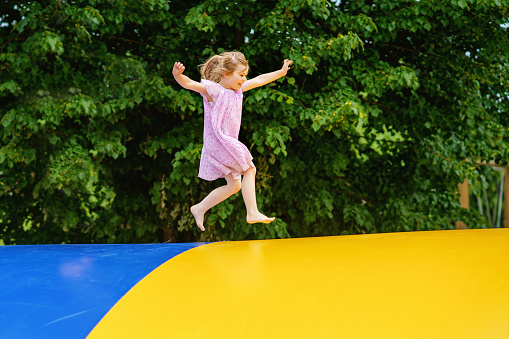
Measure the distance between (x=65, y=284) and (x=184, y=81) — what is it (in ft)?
5.02

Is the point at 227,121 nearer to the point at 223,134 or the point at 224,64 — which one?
the point at 223,134

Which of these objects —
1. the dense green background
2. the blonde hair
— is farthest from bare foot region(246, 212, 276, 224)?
the dense green background

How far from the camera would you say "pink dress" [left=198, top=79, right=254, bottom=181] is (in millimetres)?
3469

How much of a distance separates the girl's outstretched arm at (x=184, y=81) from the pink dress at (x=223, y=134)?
30mm

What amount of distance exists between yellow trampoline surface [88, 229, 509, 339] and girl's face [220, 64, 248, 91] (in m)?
1.22

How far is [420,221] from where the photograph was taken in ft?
21.3

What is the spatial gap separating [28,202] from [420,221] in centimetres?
462

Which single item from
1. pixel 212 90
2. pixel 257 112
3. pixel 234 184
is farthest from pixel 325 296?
pixel 257 112

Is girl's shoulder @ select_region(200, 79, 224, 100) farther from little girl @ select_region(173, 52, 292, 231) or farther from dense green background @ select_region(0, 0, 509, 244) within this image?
dense green background @ select_region(0, 0, 509, 244)

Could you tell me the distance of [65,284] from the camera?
237cm

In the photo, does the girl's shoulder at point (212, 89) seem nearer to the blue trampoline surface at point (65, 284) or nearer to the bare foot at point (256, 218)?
the bare foot at point (256, 218)

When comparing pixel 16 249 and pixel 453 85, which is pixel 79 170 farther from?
pixel 453 85

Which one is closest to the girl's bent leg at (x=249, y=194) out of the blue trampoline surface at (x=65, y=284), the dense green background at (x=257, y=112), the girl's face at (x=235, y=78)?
the blue trampoline surface at (x=65, y=284)

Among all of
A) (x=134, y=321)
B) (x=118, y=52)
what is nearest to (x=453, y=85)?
(x=118, y=52)
